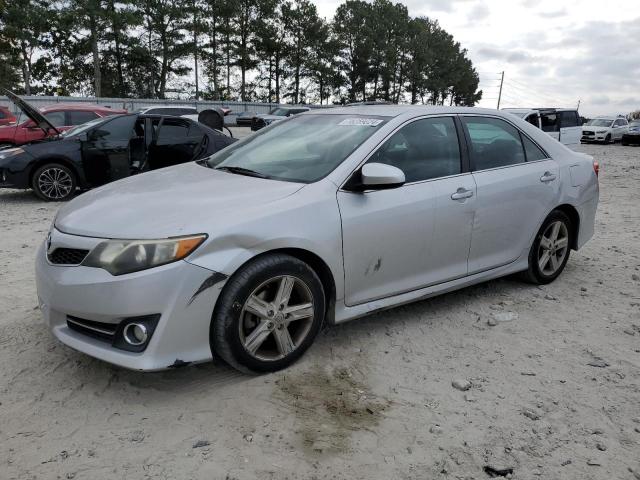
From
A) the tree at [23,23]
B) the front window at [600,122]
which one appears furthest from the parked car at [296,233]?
the tree at [23,23]

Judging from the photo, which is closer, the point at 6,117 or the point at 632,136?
the point at 6,117

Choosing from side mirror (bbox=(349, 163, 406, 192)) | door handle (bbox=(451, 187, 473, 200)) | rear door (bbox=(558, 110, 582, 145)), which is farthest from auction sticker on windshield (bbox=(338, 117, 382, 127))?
rear door (bbox=(558, 110, 582, 145))

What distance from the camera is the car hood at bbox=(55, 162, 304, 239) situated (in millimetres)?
2713

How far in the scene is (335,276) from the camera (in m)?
3.13

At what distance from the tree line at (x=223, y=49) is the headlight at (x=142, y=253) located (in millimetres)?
40654

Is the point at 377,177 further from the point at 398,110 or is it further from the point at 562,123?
the point at 562,123

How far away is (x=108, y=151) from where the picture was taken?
8.41 meters

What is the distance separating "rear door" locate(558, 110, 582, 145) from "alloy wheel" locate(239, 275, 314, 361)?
18409 mm

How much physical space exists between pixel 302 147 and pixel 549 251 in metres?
2.36

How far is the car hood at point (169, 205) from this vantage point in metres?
2.71

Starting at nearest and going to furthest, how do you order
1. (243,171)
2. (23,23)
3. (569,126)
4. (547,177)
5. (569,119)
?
1. (243,171)
2. (547,177)
3. (569,126)
4. (569,119)
5. (23,23)

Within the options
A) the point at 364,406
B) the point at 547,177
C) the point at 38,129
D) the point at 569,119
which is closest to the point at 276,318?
the point at 364,406

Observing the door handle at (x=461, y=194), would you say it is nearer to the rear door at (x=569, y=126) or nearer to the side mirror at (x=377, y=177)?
the side mirror at (x=377, y=177)

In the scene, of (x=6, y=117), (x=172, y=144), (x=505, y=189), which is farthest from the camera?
(x=6, y=117)
